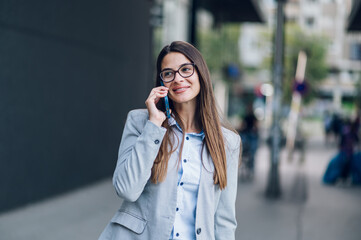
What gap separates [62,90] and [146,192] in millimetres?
6957

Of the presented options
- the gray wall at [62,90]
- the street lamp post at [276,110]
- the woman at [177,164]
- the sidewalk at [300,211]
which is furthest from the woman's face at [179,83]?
the street lamp post at [276,110]

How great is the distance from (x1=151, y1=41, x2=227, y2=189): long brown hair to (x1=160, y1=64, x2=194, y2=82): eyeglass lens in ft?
0.11

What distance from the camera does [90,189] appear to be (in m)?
9.55

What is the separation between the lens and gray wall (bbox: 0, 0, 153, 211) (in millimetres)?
7285

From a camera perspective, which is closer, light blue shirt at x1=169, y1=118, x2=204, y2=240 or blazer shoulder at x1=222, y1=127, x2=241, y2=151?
light blue shirt at x1=169, y1=118, x2=204, y2=240

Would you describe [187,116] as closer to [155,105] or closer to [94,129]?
[155,105]

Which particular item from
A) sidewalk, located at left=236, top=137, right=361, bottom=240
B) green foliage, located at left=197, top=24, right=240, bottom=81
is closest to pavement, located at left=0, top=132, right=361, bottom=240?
sidewalk, located at left=236, top=137, right=361, bottom=240

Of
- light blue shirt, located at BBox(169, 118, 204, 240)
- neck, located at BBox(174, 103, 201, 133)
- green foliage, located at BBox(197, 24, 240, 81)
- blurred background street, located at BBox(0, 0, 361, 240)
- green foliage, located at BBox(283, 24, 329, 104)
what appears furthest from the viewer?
green foliage, located at BBox(283, 24, 329, 104)

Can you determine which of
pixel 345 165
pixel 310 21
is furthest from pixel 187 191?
pixel 310 21

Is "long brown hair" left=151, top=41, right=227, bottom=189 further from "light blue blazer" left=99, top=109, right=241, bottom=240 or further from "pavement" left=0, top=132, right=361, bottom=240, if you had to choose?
"pavement" left=0, top=132, right=361, bottom=240

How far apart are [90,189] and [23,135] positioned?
2341 millimetres

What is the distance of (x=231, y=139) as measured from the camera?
2.35 meters

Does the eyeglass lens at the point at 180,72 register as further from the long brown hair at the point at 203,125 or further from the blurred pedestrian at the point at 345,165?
the blurred pedestrian at the point at 345,165

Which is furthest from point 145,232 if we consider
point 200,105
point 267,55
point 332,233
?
point 267,55
